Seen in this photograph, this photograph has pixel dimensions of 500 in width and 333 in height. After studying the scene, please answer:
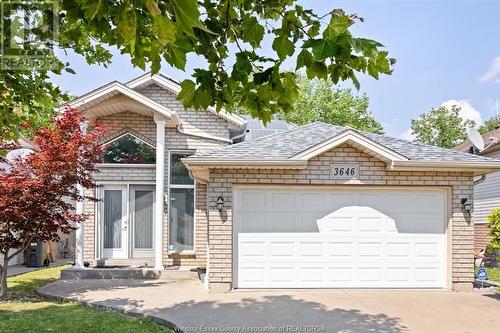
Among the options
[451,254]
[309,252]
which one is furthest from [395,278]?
[309,252]

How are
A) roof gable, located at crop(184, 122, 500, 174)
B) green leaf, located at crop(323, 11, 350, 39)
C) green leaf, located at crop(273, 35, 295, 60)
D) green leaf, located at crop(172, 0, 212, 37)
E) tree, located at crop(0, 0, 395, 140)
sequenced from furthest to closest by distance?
roof gable, located at crop(184, 122, 500, 174) < green leaf, located at crop(273, 35, 295, 60) < green leaf, located at crop(323, 11, 350, 39) < tree, located at crop(0, 0, 395, 140) < green leaf, located at crop(172, 0, 212, 37)

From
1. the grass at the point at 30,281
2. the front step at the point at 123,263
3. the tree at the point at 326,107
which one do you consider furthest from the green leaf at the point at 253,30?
the tree at the point at 326,107

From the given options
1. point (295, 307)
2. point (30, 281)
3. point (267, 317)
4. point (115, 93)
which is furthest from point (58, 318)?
point (115, 93)

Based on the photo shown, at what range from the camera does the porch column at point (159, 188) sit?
37.3 feet

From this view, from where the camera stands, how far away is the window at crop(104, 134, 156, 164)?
12.4 m

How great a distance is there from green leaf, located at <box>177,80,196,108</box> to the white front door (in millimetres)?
9653

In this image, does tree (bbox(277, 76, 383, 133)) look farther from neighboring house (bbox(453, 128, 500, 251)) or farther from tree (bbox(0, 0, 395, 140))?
tree (bbox(0, 0, 395, 140))

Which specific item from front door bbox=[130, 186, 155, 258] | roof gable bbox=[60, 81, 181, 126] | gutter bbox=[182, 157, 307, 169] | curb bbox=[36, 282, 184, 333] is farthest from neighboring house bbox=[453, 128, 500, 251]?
curb bbox=[36, 282, 184, 333]

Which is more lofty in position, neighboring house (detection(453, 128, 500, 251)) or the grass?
neighboring house (detection(453, 128, 500, 251))

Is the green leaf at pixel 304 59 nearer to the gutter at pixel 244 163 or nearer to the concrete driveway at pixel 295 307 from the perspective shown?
the concrete driveway at pixel 295 307

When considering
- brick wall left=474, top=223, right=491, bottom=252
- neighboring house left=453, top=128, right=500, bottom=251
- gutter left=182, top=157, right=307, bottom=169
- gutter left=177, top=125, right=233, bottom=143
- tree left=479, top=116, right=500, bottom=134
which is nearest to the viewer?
gutter left=182, top=157, right=307, bottom=169

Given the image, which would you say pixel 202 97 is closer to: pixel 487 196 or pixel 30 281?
pixel 30 281

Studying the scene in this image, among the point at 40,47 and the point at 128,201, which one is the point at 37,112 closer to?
the point at 40,47

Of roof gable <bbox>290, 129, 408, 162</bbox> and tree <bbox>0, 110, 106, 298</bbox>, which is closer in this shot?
tree <bbox>0, 110, 106, 298</bbox>
